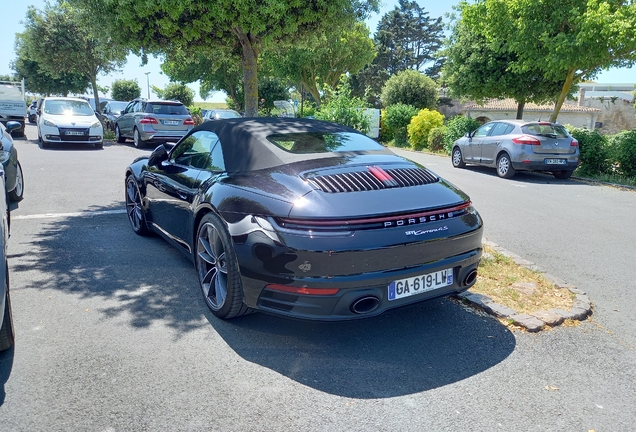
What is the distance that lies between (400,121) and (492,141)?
12057 mm

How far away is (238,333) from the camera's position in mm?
3668

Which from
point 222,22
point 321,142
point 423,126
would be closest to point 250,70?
point 222,22

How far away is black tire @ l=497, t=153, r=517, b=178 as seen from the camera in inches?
490

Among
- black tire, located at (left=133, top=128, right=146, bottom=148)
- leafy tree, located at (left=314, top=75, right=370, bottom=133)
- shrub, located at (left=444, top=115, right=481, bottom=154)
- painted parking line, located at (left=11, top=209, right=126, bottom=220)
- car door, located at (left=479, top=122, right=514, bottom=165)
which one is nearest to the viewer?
painted parking line, located at (left=11, top=209, right=126, bottom=220)

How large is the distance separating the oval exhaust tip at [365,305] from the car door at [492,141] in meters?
10.9

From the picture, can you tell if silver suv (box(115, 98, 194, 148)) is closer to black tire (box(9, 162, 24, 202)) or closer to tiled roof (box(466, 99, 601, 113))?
black tire (box(9, 162, 24, 202))

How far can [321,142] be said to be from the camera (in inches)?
173

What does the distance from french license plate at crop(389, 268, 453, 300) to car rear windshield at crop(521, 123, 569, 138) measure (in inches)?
396

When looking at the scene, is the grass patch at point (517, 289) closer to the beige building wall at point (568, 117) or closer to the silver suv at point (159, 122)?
the silver suv at point (159, 122)

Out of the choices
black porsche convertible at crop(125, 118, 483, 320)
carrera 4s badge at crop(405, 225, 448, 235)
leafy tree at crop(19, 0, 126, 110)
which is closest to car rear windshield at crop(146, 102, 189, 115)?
leafy tree at crop(19, 0, 126, 110)

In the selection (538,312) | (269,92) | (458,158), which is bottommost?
(538,312)

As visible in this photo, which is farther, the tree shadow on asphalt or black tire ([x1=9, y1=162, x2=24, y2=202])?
black tire ([x1=9, y1=162, x2=24, y2=202])

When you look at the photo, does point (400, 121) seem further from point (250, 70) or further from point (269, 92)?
point (269, 92)

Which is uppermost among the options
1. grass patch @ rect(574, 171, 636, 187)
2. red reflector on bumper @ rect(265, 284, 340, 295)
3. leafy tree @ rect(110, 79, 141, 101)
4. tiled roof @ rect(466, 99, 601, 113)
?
leafy tree @ rect(110, 79, 141, 101)
